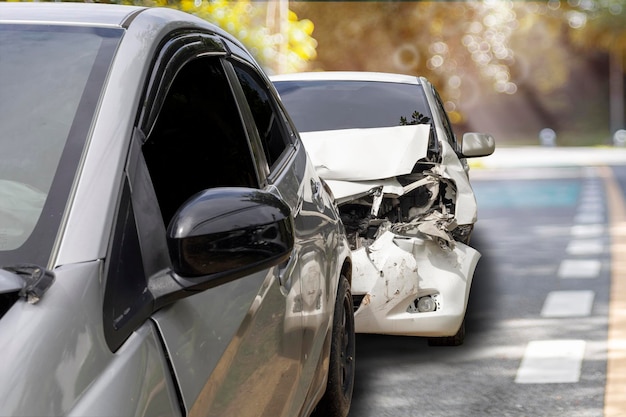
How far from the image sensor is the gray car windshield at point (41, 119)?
2301 mm

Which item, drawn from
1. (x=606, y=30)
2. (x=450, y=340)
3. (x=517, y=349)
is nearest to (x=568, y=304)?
(x=517, y=349)

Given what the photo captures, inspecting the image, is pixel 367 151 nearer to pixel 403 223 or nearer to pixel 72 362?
pixel 403 223

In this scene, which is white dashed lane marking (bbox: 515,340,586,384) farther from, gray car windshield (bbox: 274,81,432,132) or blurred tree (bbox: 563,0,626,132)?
blurred tree (bbox: 563,0,626,132)

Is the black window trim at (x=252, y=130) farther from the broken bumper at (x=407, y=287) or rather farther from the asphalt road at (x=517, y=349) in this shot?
the broken bumper at (x=407, y=287)

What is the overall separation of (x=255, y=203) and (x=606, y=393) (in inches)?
136

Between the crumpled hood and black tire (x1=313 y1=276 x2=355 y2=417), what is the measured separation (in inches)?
67.2

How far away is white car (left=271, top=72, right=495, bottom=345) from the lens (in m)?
6.04

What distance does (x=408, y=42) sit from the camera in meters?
A: 39.1

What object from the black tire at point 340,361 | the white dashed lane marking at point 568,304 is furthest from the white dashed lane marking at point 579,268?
the black tire at point 340,361

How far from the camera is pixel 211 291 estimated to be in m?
2.57

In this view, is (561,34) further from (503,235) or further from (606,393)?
(606,393)

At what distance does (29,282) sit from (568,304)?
6358 mm

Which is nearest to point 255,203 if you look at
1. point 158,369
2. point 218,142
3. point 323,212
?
point 158,369

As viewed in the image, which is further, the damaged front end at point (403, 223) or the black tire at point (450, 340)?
the black tire at point (450, 340)
